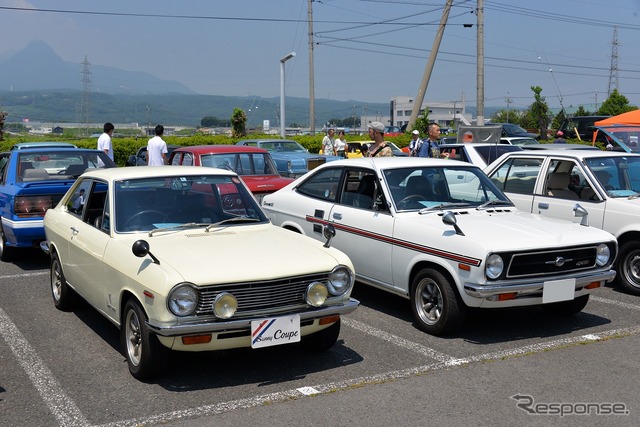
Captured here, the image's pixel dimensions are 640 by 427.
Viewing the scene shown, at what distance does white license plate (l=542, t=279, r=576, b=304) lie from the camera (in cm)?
Answer: 616

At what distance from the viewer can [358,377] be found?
17.6ft

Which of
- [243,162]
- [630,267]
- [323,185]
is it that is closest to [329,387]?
[323,185]

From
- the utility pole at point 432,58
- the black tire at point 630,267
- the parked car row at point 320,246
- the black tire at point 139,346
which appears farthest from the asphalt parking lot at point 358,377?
the utility pole at point 432,58

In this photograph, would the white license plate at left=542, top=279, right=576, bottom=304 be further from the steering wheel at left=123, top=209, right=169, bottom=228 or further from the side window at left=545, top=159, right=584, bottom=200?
the steering wheel at left=123, top=209, right=169, bottom=228

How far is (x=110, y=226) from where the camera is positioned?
596 centimetres

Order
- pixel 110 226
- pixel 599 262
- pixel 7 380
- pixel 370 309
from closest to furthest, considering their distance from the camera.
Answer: pixel 7 380
pixel 110 226
pixel 599 262
pixel 370 309

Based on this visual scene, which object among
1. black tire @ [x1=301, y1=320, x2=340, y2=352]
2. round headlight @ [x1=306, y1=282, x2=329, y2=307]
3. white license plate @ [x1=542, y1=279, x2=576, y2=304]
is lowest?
black tire @ [x1=301, y1=320, x2=340, y2=352]

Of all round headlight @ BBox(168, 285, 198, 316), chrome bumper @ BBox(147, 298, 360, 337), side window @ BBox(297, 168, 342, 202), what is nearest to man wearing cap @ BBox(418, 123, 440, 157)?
side window @ BBox(297, 168, 342, 202)

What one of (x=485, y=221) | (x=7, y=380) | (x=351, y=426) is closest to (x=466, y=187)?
(x=485, y=221)

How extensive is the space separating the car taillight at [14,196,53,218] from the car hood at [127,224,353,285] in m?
4.11

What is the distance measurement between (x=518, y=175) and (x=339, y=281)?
472cm

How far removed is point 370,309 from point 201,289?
2929 mm

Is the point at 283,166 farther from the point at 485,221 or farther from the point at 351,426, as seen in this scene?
the point at 351,426

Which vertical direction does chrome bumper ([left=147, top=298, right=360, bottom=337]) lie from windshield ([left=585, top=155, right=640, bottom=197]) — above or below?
below
